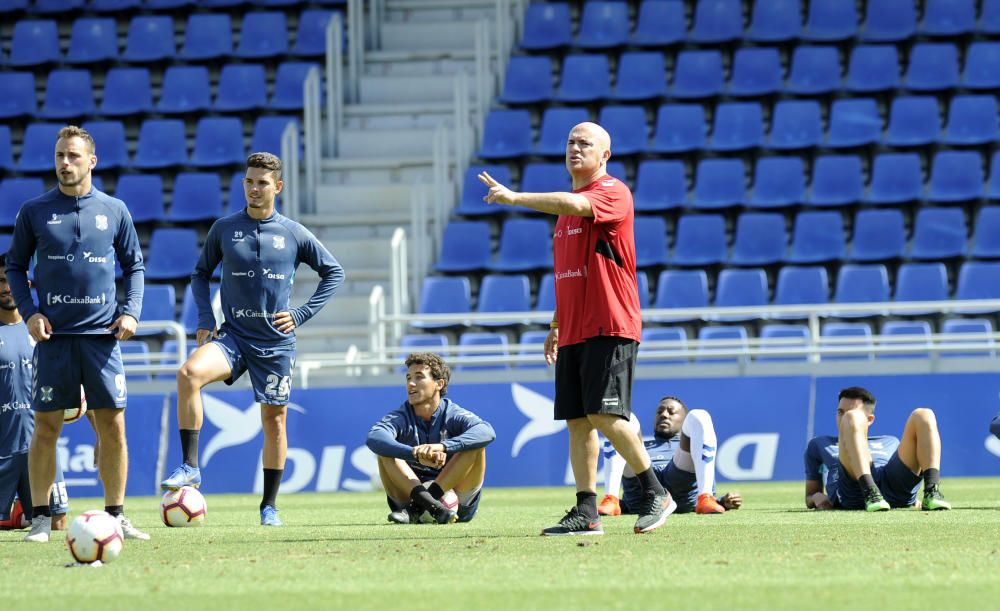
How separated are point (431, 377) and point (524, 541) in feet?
6.99

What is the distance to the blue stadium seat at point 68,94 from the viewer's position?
68.1ft

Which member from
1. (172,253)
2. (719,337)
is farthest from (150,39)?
(719,337)

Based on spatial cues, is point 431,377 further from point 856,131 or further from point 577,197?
point 856,131

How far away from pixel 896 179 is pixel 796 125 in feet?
4.94

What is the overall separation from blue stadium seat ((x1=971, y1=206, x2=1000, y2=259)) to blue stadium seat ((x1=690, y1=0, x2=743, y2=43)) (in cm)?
455

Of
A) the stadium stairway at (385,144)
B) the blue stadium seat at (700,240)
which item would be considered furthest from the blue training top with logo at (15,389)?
the blue stadium seat at (700,240)

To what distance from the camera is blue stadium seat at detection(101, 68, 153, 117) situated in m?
20.5

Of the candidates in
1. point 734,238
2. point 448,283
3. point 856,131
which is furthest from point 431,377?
point 856,131

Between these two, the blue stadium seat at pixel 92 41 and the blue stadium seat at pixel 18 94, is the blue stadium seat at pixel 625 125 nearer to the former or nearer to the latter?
the blue stadium seat at pixel 92 41

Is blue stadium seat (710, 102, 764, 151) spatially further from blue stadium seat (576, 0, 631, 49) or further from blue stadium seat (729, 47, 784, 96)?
blue stadium seat (576, 0, 631, 49)

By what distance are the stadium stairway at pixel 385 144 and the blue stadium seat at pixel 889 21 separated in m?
5.49

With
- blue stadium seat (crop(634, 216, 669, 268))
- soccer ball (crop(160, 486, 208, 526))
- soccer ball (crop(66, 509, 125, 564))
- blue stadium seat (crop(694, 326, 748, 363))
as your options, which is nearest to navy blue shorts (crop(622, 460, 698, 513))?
soccer ball (crop(160, 486, 208, 526))

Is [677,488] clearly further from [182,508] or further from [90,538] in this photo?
[90,538]

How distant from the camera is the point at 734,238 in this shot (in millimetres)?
18422
